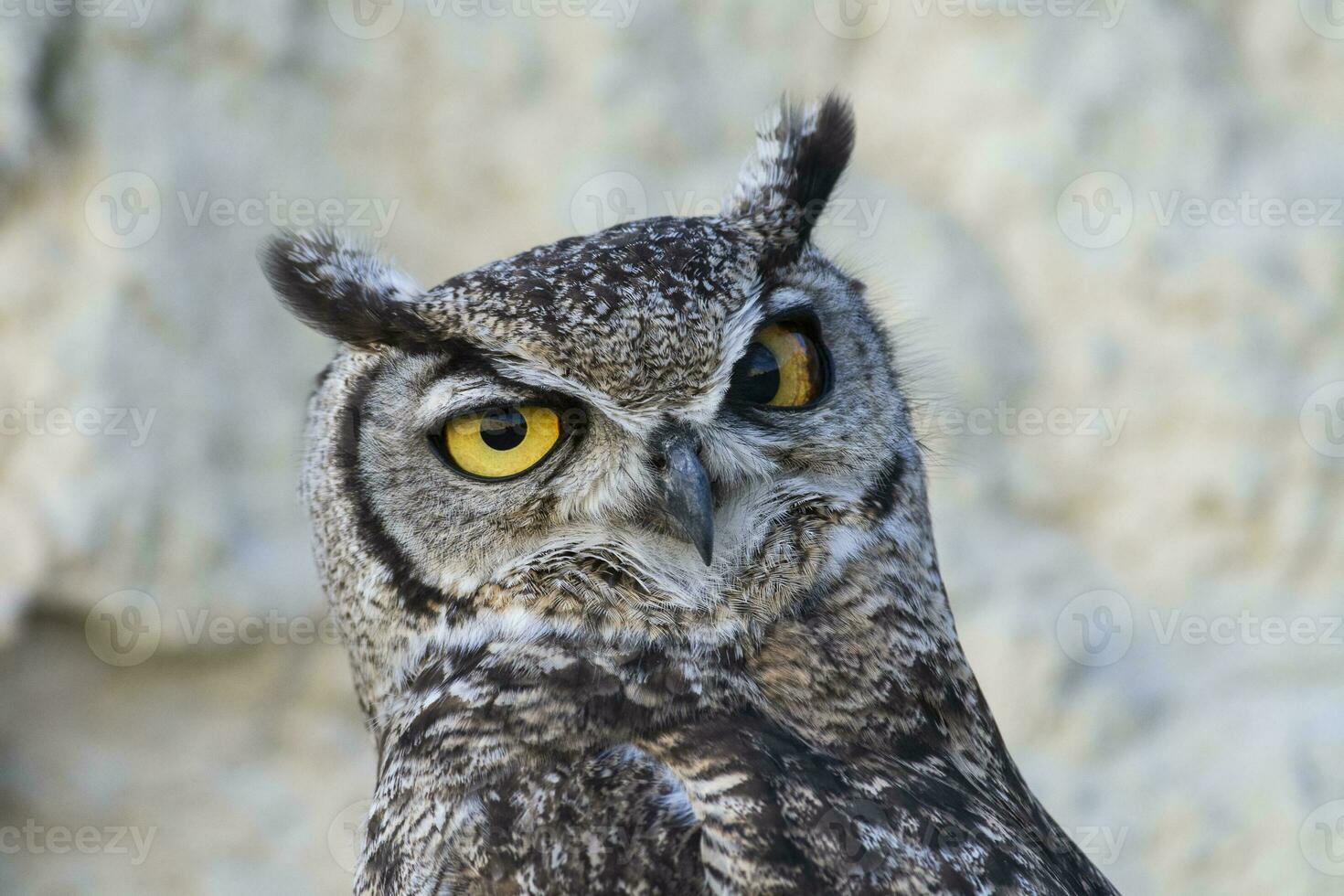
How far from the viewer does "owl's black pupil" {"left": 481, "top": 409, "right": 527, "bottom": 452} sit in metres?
1.41

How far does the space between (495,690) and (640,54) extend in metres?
3.65

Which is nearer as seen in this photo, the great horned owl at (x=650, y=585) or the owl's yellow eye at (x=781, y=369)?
the great horned owl at (x=650, y=585)

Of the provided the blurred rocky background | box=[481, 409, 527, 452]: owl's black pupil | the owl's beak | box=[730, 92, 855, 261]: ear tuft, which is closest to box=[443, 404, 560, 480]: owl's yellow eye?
box=[481, 409, 527, 452]: owl's black pupil

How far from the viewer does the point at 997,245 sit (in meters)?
4.60

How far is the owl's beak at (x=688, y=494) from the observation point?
1.34 meters

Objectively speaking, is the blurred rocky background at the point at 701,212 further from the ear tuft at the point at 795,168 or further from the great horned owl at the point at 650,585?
the great horned owl at the point at 650,585

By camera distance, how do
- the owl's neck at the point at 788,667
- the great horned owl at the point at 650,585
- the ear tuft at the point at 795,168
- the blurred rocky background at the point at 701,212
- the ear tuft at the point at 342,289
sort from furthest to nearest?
the blurred rocky background at the point at 701,212
the ear tuft at the point at 795,168
the ear tuft at the point at 342,289
the owl's neck at the point at 788,667
the great horned owl at the point at 650,585

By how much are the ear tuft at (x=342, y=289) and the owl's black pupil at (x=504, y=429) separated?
16cm

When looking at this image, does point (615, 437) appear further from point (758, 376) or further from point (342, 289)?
point (342, 289)

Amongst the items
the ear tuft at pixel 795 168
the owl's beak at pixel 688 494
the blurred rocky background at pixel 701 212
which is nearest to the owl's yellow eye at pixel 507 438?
the owl's beak at pixel 688 494

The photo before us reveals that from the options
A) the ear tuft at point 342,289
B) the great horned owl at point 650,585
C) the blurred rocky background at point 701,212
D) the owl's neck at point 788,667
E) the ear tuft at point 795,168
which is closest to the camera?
the great horned owl at point 650,585

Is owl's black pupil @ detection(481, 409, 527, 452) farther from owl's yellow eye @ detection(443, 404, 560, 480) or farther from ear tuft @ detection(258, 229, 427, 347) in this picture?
ear tuft @ detection(258, 229, 427, 347)

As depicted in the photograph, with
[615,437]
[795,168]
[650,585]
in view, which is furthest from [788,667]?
[795,168]

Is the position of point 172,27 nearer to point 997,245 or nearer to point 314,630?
point 314,630
